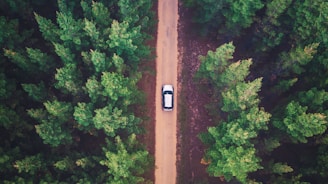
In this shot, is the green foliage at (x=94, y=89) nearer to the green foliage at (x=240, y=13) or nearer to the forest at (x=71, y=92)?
the forest at (x=71, y=92)

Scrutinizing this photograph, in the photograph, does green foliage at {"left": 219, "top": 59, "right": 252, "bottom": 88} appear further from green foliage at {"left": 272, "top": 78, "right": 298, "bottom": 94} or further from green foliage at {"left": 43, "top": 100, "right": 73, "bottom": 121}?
green foliage at {"left": 43, "top": 100, "right": 73, "bottom": 121}

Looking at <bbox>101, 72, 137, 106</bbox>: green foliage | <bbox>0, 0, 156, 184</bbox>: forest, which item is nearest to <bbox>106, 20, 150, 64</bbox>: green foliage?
<bbox>0, 0, 156, 184</bbox>: forest

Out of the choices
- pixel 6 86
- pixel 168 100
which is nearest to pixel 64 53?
pixel 6 86

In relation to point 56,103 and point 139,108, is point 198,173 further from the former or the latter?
point 56,103

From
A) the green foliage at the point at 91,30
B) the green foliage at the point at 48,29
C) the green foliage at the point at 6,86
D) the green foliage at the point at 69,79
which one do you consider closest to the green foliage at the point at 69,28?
the green foliage at the point at 91,30

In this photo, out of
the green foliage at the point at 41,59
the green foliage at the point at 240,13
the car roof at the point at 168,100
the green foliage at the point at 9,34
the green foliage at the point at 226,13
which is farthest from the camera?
the car roof at the point at 168,100

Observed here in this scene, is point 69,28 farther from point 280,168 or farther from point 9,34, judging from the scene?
point 280,168
